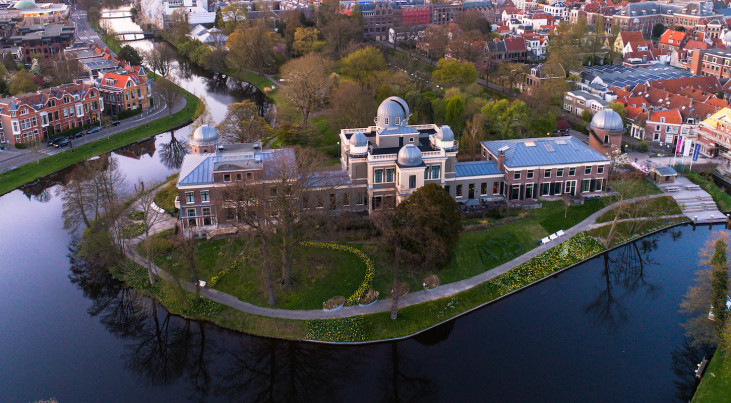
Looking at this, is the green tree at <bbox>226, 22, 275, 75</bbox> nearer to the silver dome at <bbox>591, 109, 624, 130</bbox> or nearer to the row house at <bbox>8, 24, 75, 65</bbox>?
the row house at <bbox>8, 24, 75, 65</bbox>

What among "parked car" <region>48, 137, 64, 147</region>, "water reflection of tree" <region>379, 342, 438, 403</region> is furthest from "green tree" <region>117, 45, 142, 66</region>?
"water reflection of tree" <region>379, 342, 438, 403</region>

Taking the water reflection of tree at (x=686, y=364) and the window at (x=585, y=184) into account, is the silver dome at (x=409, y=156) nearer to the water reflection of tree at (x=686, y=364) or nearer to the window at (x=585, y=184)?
the window at (x=585, y=184)

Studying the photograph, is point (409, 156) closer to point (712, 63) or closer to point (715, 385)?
point (715, 385)

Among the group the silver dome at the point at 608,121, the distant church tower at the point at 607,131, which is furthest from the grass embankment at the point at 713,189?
the silver dome at the point at 608,121

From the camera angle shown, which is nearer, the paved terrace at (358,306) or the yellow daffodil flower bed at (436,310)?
the yellow daffodil flower bed at (436,310)

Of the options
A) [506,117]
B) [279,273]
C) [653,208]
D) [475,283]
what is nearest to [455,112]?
[506,117]

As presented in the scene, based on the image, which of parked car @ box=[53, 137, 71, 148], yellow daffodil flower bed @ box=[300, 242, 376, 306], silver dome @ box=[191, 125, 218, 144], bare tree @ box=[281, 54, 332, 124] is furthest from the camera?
bare tree @ box=[281, 54, 332, 124]

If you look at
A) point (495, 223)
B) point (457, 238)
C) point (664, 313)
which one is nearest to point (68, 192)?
point (457, 238)

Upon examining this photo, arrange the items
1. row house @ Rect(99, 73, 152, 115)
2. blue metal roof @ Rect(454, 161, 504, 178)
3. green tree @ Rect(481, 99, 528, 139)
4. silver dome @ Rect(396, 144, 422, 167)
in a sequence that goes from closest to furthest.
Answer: silver dome @ Rect(396, 144, 422, 167) → blue metal roof @ Rect(454, 161, 504, 178) → green tree @ Rect(481, 99, 528, 139) → row house @ Rect(99, 73, 152, 115)
